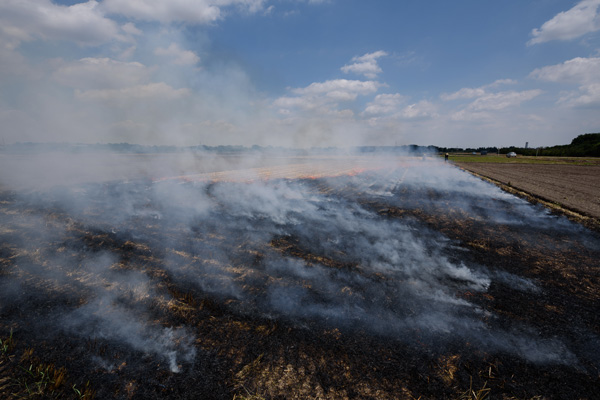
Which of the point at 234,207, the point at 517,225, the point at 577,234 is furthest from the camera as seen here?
the point at 234,207

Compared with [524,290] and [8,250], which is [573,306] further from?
[8,250]

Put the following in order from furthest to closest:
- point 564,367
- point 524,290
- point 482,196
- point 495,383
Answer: point 482,196
point 524,290
point 564,367
point 495,383

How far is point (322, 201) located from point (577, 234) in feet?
23.3

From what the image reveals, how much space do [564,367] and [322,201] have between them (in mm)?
7804

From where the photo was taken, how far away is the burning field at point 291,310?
7.10ft

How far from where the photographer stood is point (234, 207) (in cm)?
826

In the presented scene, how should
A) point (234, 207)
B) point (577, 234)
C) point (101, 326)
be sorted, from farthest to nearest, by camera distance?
point (234, 207)
point (577, 234)
point (101, 326)

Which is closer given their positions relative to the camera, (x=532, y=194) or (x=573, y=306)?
(x=573, y=306)

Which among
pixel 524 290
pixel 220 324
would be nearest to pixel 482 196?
pixel 524 290

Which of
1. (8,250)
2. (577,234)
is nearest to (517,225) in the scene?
(577,234)

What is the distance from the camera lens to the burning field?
2.16 m

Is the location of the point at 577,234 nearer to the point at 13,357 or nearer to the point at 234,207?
the point at 234,207

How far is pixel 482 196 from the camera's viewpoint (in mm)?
11672

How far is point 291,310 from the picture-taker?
3.08m
